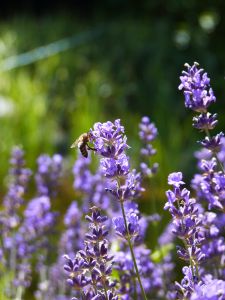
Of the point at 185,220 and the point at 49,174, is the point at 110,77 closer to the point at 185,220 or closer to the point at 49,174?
the point at 49,174

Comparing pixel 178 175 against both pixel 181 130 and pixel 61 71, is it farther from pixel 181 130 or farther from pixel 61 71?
pixel 61 71

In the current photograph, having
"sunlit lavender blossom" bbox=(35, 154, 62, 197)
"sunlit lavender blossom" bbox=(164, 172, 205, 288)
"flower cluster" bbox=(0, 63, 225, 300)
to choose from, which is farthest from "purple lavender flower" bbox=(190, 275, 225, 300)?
"sunlit lavender blossom" bbox=(35, 154, 62, 197)

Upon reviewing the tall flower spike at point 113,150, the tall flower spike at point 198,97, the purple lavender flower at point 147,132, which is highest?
the purple lavender flower at point 147,132

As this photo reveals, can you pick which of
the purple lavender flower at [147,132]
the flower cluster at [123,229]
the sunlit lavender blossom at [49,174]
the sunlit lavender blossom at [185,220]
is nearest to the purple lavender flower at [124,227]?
the flower cluster at [123,229]

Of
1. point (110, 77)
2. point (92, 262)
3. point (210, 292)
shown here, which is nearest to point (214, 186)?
point (92, 262)

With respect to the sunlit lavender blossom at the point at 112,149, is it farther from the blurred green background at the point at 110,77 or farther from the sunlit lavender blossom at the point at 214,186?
the blurred green background at the point at 110,77

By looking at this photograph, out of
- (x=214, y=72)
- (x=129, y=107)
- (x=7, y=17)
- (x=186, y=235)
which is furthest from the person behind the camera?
(x=7, y=17)

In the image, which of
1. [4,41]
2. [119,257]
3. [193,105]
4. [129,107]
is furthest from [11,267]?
[4,41]

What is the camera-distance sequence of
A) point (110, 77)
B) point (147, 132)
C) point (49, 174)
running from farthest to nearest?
point (110, 77)
point (49, 174)
point (147, 132)
